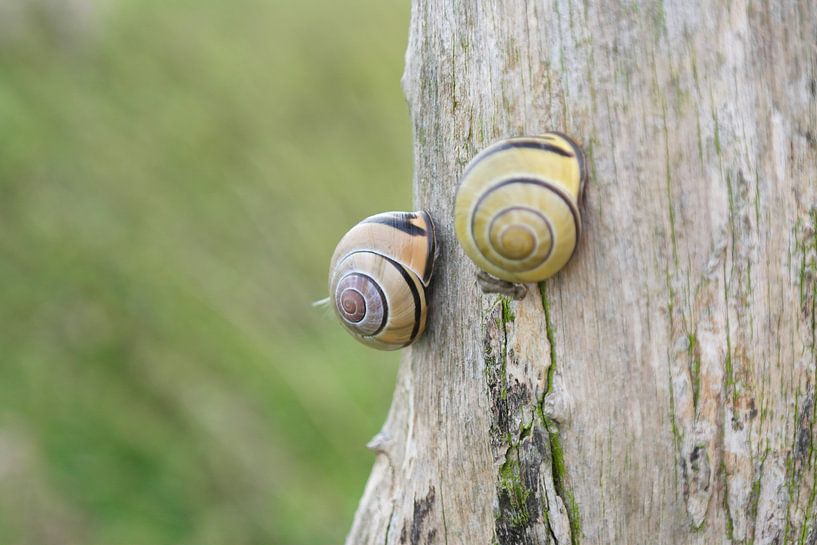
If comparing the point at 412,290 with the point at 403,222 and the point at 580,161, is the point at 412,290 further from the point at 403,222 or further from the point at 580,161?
the point at 580,161

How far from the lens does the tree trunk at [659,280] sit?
4.29 ft

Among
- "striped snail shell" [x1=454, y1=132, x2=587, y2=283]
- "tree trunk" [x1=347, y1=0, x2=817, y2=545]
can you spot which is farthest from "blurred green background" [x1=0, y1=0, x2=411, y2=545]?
"striped snail shell" [x1=454, y1=132, x2=587, y2=283]

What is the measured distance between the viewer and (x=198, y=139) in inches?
176

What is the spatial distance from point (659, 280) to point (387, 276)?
0.55m

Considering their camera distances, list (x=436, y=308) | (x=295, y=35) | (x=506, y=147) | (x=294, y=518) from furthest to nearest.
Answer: (x=295, y=35) < (x=294, y=518) < (x=436, y=308) < (x=506, y=147)

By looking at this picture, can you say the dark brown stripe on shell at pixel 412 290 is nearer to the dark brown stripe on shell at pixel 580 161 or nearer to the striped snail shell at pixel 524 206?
the striped snail shell at pixel 524 206

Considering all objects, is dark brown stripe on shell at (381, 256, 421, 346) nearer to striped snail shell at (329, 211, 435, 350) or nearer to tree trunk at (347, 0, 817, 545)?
striped snail shell at (329, 211, 435, 350)

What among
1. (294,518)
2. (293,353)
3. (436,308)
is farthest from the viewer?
(293,353)

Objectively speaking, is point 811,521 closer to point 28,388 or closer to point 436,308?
point 436,308

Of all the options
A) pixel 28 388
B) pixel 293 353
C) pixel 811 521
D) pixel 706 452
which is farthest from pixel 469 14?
pixel 28 388

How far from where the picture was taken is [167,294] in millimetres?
3994

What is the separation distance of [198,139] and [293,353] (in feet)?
4.71

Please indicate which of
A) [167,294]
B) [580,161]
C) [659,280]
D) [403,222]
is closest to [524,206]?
[580,161]

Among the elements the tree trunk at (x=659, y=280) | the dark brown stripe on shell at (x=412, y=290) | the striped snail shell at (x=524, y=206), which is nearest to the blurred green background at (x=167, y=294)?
the dark brown stripe on shell at (x=412, y=290)
